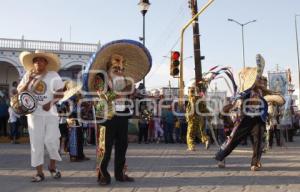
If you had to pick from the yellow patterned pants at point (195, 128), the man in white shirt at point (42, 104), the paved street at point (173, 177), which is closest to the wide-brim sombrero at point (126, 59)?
the man in white shirt at point (42, 104)

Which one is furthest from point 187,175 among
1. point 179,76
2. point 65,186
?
point 179,76

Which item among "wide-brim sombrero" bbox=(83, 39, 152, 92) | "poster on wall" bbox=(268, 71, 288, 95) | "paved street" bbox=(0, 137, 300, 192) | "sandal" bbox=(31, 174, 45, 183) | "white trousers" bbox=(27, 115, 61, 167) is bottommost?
"paved street" bbox=(0, 137, 300, 192)

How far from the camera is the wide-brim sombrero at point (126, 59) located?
710 centimetres

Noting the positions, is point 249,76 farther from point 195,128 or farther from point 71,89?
point 195,128

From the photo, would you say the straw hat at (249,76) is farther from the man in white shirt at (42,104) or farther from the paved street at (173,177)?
the man in white shirt at (42,104)

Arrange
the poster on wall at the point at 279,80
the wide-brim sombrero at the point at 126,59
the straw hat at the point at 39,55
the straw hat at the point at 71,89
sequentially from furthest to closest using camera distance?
the poster on wall at the point at 279,80
the straw hat at the point at 71,89
the straw hat at the point at 39,55
the wide-brim sombrero at the point at 126,59

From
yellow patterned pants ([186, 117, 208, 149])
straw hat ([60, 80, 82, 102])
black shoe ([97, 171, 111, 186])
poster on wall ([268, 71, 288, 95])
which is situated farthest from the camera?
poster on wall ([268, 71, 288, 95])

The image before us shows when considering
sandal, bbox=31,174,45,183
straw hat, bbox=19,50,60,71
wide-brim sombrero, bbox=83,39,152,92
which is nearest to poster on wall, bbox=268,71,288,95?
wide-brim sombrero, bbox=83,39,152,92

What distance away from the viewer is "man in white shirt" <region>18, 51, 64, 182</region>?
744 centimetres

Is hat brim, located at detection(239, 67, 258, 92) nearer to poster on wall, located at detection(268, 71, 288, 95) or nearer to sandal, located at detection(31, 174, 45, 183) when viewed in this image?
sandal, located at detection(31, 174, 45, 183)

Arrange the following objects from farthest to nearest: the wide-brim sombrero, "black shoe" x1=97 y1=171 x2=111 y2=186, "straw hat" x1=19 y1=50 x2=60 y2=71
→ "straw hat" x1=19 y1=50 x2=60 y2=71, the wide-brim sombrero, "black shoe" x1=97 y1=171 x2=111 y2=186

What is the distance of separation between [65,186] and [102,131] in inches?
37.4

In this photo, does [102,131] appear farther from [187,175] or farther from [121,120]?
[187,175]

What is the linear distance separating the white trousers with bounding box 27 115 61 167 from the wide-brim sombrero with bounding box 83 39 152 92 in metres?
0.90
